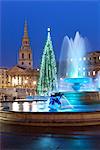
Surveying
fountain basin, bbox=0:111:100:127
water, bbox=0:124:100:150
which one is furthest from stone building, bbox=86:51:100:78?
water, bbox=0:124:100:150

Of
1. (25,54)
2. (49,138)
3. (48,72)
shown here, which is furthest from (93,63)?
(49,138)

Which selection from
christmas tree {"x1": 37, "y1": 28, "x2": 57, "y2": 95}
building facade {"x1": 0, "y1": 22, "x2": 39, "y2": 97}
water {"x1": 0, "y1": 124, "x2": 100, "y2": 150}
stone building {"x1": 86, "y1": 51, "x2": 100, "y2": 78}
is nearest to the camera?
water {"x1": 0, "y1": 124, "x2": 100, "y2": 150}

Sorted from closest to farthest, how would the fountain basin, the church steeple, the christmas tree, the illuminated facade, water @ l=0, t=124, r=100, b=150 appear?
water @ l=0, t=124, r=100, b=150 < the fountain basin < the christmas tree < the illuminated facade < the church steeple

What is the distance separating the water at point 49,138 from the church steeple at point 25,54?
118268 millimetres

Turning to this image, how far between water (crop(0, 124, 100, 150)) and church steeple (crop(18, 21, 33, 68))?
118 meters

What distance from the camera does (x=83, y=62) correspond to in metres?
86.6

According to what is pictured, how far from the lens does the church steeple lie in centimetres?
12862

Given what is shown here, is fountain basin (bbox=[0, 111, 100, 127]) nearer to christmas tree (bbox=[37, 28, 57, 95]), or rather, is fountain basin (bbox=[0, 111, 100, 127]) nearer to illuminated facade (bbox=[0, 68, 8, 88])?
christmas tree (bbox=[37, 28, 57, 95])

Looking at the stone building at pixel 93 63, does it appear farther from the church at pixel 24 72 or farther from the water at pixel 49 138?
the water at pixel 49 138

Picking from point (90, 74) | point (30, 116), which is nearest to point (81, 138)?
point (30, 116)

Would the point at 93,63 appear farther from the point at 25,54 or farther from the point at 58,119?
the point at 58,119

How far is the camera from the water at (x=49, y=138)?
24.0 feet

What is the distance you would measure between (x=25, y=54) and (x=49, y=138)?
4768 inches

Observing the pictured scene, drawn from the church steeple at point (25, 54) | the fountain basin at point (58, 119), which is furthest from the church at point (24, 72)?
the fountain basin at point (58, 119)
